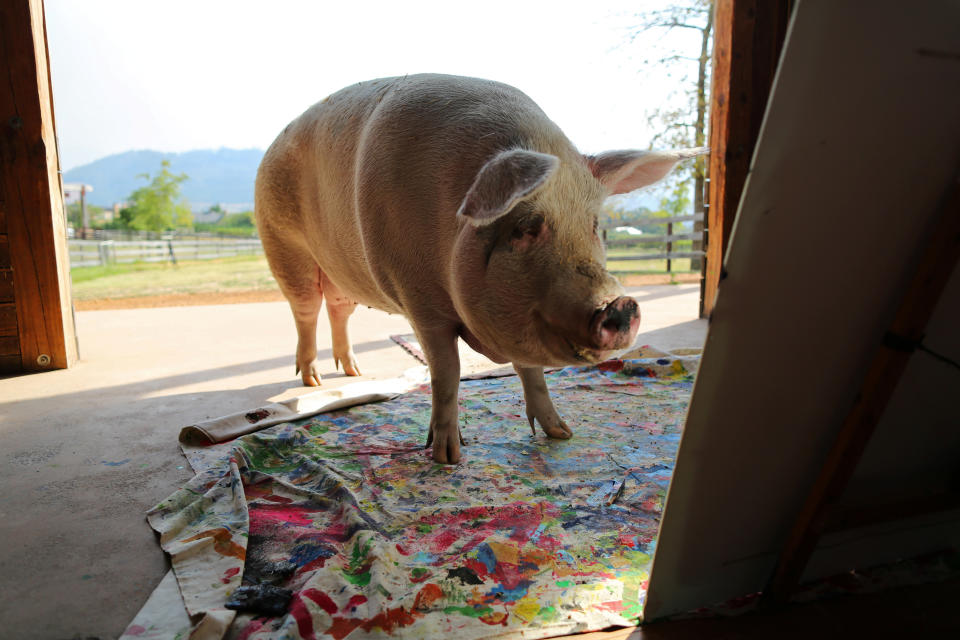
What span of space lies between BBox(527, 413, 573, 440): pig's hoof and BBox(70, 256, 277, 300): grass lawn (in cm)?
1000

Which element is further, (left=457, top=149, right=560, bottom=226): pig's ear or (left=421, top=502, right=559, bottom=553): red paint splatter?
(left=421, top=502, right=559, bottom=553): red paint splatter

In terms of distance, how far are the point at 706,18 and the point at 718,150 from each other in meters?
13.3

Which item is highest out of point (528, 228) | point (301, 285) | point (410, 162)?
point (410, 162)

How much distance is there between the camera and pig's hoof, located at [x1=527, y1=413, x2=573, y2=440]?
292cm

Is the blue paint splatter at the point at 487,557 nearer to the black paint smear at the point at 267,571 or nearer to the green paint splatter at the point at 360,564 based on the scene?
the green paint splatter at the point at 360,564

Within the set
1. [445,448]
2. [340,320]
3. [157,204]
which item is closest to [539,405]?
[445,448]

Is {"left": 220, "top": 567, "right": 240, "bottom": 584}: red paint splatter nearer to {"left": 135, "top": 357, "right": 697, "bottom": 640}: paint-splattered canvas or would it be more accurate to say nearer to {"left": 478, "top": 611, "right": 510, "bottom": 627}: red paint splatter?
{"left": 135, "top": 357, "right": 697, "bottom": 640}: paint-splattered canvas

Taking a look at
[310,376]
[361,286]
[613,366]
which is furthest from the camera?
[310,376]

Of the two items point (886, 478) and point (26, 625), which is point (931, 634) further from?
point (26, 625)

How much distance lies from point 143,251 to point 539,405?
78.5 feet

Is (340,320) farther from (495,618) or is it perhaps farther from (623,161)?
(495,618)

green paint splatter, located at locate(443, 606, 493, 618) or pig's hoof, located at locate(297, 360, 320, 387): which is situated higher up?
green paint splatter, located at locate(443, 606, 493, 618)

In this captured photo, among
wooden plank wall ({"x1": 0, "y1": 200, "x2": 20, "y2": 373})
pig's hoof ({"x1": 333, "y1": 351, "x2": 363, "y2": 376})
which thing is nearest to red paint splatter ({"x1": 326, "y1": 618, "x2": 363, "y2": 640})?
pig's hoof ({"x1": 333, "y1": 351, "x2": 363, "y2": 376})

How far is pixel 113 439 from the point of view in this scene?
9.98ft
